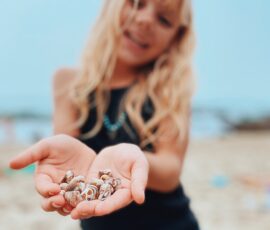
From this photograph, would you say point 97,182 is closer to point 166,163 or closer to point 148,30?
point 166,163

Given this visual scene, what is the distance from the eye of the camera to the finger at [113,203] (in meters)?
0.95

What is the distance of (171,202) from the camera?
5.48ft

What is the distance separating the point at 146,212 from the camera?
5.36 ft

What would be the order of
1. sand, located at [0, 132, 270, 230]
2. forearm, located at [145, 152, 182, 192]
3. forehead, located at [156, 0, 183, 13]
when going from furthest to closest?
sand, located at [0, 132, 270, 230] < forehead, located at [156, 0, 183, 13] < forearm, located at [145, 152, 182, 192]

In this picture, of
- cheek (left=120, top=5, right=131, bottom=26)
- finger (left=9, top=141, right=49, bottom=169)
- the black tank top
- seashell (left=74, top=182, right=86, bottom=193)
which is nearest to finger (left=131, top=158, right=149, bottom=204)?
seashell (left=74, top=182, right=86, bottom=193)

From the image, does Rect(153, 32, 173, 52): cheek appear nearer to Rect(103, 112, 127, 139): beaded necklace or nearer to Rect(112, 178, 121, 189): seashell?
Rect(103, 112, 127, 139): beaded necklace

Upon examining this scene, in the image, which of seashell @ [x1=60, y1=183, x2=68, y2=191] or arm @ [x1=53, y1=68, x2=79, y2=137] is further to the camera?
arm @ [x1=53, y1=68, x2=79, y2=137]

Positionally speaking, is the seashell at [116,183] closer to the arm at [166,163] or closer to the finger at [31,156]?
the finger at [31,156]

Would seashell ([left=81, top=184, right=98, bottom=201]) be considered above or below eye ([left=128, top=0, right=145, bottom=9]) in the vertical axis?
below

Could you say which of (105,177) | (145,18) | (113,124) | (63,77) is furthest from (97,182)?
(63,77)

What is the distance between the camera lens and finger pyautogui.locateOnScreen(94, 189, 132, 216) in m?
0.95

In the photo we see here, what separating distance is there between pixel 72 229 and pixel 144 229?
5.23ft

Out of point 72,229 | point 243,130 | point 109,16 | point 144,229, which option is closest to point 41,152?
point 144,229

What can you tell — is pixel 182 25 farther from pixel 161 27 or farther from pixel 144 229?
pixel 144 229
